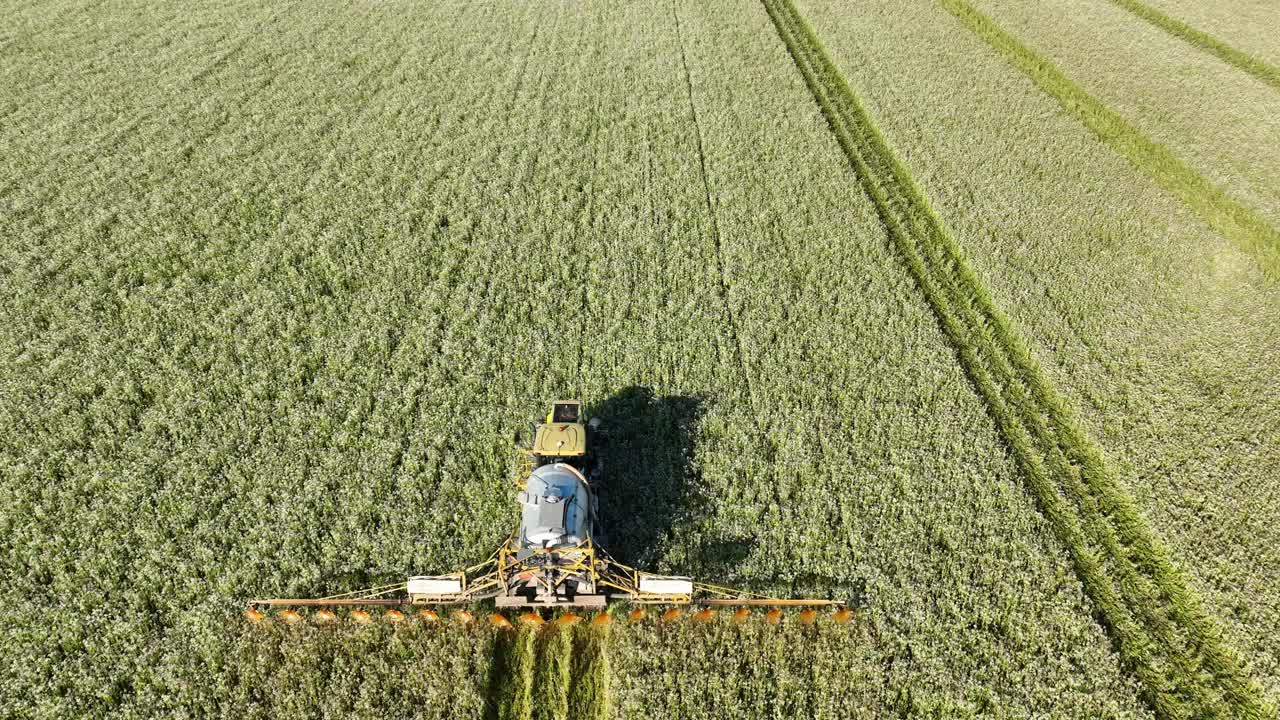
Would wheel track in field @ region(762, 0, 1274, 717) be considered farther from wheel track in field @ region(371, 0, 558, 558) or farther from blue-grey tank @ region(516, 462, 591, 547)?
wheel track in field @ region(371, 0, 558, 558)

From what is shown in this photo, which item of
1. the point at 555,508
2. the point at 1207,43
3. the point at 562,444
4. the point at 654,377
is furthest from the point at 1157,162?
the point at 555,508

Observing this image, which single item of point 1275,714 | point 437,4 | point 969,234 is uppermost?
point 437,4

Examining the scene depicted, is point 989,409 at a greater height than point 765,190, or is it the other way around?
point 765,190

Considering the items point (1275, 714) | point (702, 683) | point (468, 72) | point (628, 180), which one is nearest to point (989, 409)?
point (1275, 714)

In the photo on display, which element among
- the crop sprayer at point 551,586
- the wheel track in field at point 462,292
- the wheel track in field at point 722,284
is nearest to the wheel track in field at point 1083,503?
the crop sprayer at point 551,586

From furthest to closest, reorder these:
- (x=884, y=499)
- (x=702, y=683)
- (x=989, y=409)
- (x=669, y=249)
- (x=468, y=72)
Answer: (x=468, y=72), (x=669, y=249), (x=989, y=409), (x=884, y=499), (x=702, y=683)

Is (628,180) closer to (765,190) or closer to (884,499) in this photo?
(765,190)

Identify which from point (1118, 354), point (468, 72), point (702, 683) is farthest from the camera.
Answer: point (468, 72)

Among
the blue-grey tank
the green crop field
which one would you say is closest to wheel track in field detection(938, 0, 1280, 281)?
the green crop field
